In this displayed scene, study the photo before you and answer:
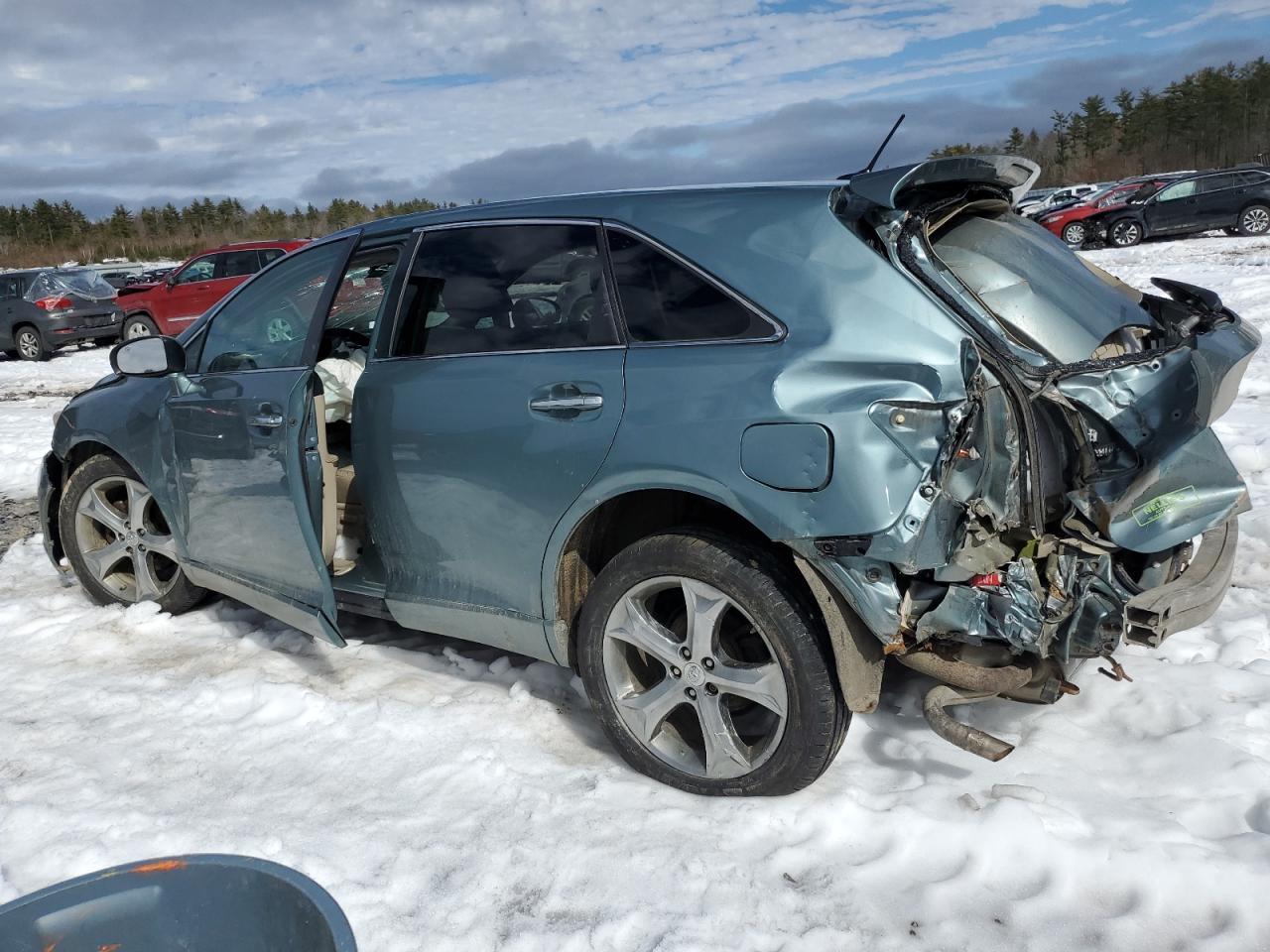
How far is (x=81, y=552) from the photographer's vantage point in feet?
16.4

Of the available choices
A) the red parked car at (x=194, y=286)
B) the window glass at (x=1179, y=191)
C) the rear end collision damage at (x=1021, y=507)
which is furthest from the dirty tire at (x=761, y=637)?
the window glass at (x=1179, y=191)

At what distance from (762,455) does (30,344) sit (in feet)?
61.1

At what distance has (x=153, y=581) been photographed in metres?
4.91

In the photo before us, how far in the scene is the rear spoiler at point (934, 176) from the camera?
2900 millimetres

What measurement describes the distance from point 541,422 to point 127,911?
1820mm

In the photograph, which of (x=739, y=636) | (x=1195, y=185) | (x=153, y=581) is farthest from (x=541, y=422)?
(x=1195, y=185)

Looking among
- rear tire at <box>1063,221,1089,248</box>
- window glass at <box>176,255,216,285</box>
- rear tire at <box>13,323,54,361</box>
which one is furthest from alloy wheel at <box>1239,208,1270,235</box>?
rear tire at <box>13,323,54,361</box>

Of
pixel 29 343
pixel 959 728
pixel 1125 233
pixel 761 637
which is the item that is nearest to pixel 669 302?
pixel 761 637

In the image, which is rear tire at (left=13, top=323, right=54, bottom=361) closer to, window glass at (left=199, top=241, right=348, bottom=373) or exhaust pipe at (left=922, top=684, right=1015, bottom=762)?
window glass at (left=199, top=241, right=348, bottom=373)

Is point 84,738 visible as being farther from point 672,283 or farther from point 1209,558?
point 1209,558

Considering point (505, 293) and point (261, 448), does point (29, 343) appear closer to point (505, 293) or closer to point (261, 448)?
point (261, 448)

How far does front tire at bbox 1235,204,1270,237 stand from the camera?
843 inches

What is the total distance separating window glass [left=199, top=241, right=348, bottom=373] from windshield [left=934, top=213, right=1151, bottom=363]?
91.9 inches

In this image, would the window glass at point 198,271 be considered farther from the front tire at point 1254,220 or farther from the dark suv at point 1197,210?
the front tire at point 1254,220
